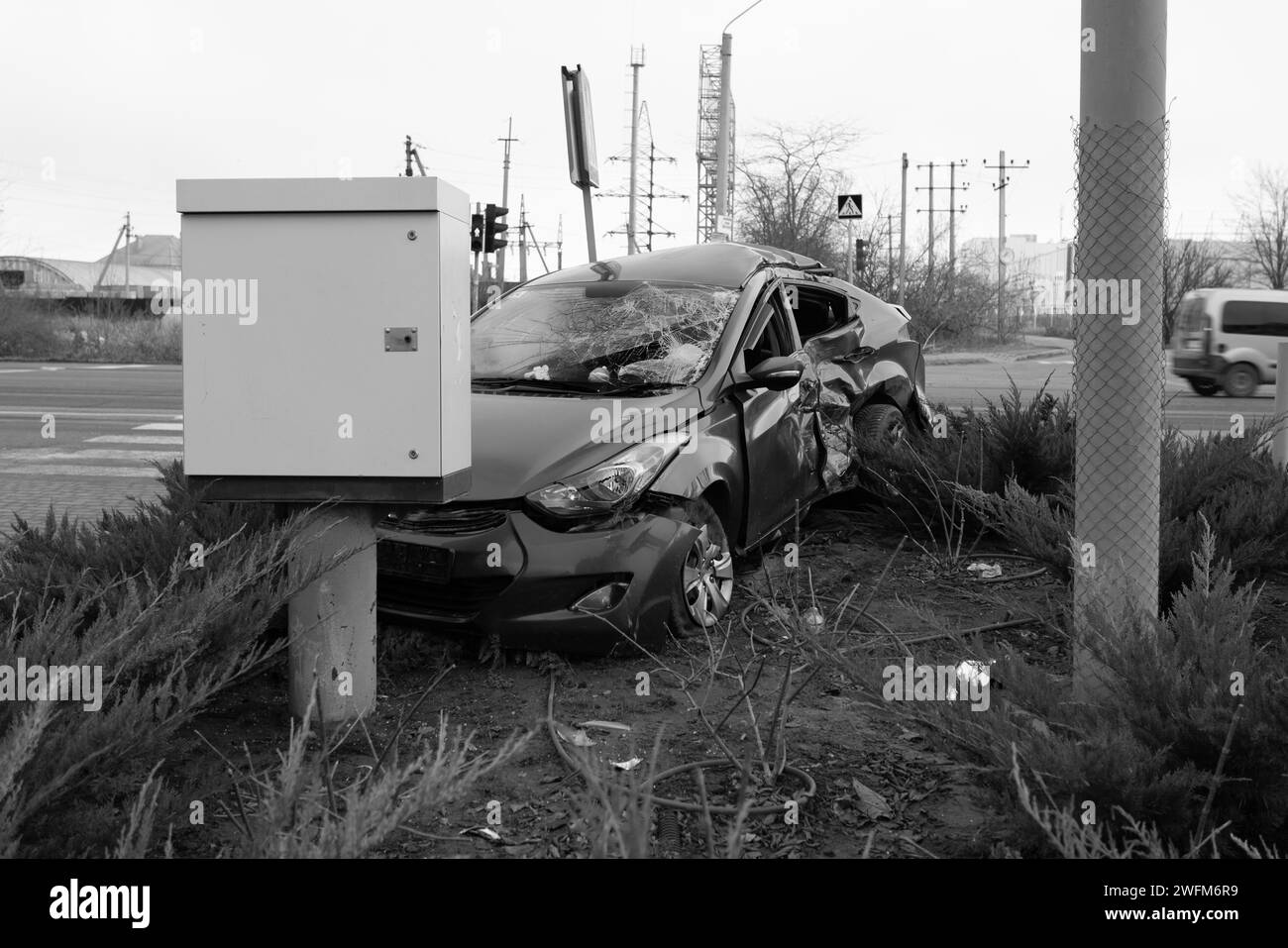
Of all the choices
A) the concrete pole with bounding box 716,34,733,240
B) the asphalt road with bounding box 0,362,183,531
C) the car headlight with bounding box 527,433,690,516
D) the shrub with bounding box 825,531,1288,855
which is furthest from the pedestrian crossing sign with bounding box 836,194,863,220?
the shrub with bounding box 825,531,1288,855

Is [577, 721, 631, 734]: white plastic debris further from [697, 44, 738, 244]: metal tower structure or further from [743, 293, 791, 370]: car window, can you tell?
[697, 44, 738, 244]: metal tower structure

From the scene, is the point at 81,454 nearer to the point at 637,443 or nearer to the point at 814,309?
the point at 814,309

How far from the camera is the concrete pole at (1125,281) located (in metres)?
3.92

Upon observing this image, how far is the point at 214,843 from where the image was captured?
9.96 feet

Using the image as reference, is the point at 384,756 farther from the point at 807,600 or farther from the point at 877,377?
the point at 877,377

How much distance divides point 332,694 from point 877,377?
13.4 feet

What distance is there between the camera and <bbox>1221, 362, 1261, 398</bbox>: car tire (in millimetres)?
20547

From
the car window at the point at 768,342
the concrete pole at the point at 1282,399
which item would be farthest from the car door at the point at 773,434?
the concrete pole at the point at 1282,399

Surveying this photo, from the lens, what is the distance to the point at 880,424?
6.90 meters

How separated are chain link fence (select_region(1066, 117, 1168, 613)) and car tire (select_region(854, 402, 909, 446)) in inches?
101

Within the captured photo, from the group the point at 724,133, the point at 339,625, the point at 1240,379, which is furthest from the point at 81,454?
the point at 1240,379

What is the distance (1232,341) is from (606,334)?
1785 cm

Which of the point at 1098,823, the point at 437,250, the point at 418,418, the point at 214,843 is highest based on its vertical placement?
the point at 437,250
